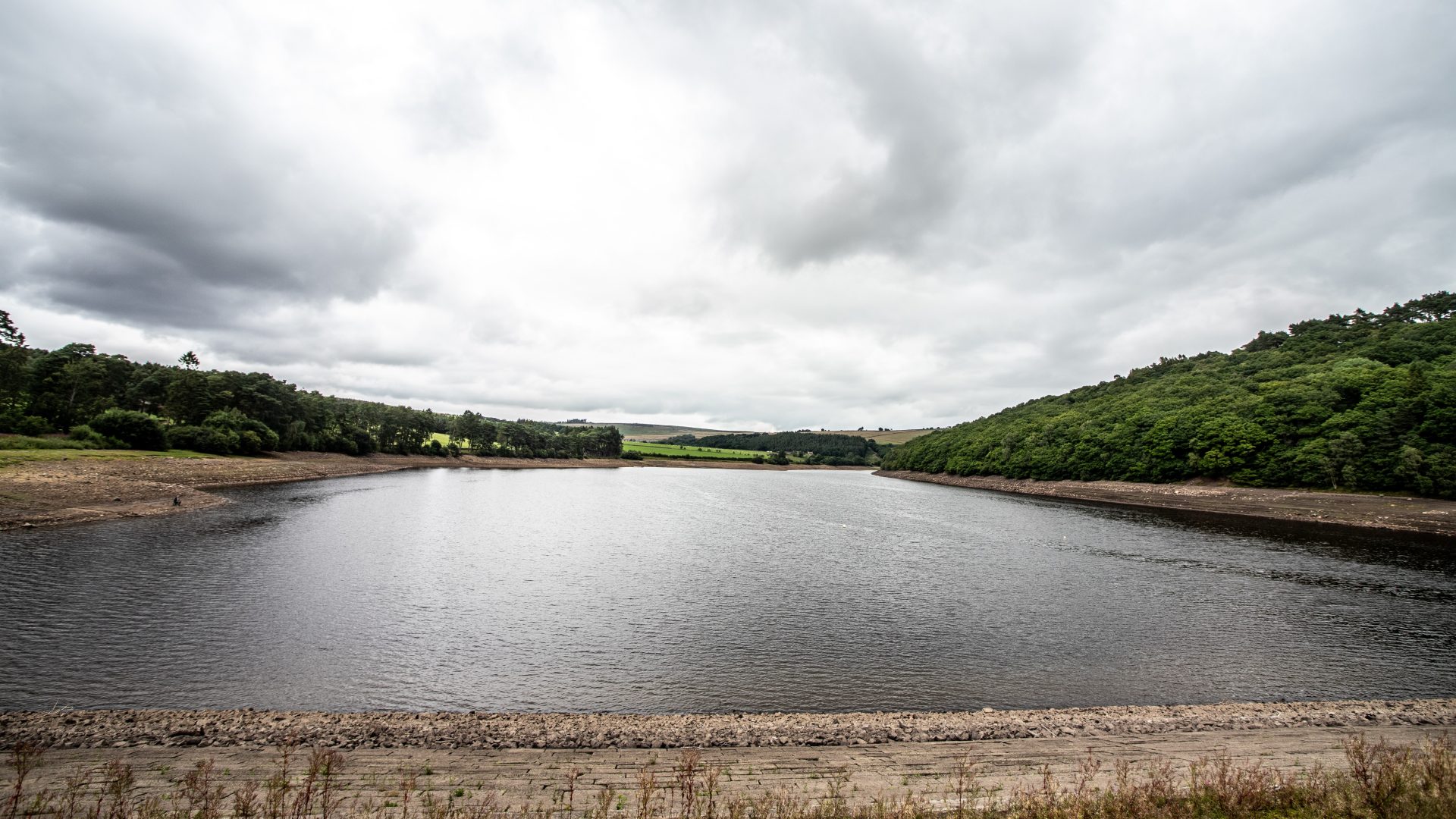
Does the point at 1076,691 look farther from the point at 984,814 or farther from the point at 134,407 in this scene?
the point at 134,407

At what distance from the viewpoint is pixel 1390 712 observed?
14.1 meters

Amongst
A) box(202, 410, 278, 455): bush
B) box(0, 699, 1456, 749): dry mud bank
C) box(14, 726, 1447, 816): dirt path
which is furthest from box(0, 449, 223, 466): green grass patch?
box(14, 726, 1447, 816): dirt path

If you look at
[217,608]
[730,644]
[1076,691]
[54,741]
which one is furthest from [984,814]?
[217,608]

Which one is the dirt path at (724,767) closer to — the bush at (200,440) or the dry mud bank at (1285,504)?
the dry mud bank at (1285,504)

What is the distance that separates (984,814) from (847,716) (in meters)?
5.65

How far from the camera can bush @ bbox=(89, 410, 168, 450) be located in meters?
63.3

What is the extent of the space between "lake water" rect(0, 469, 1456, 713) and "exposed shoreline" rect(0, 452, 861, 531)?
13.6 ft

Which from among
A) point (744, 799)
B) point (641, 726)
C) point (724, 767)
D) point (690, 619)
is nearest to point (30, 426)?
point (690, 619)

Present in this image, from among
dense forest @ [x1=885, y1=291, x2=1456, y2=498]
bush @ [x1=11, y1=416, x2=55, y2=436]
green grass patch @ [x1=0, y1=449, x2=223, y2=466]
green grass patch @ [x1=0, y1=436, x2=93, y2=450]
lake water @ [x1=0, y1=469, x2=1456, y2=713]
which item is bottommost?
lake water @ [x1=0, y1=469, x2=1456, y2=713]

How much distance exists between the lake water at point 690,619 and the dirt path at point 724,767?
316 centimetres

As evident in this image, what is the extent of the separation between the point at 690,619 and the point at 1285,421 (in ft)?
252

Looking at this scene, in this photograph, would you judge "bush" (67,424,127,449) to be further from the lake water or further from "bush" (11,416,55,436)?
the lake water

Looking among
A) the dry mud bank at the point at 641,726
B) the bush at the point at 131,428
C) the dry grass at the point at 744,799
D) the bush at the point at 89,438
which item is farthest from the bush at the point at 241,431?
the dry grass at the point at 744,799

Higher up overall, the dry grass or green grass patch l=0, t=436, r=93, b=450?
green grass patch l=0, t=436, r=93, b=450
